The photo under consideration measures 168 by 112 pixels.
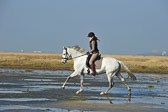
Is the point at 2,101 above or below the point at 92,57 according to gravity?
below

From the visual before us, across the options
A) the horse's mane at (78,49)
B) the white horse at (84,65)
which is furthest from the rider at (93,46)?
the horse's mane at (78,49)

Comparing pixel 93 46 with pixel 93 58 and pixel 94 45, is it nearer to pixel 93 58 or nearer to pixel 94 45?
pixel 94 45

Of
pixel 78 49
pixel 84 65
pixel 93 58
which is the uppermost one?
pixel 78 49

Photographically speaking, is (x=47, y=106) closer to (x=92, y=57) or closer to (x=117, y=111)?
(x=117, y=111)

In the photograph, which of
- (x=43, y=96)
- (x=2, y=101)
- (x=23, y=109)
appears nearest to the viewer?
(x=23, y=109)

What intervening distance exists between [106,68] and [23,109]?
7.20 meters

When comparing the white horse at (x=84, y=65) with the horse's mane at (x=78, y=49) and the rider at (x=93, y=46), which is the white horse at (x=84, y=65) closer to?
the horse's mane at (x=78, y=49)

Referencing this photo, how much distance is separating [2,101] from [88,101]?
10.4 ft

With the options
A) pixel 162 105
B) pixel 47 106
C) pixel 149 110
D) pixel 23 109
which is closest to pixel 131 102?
pixel 162 105

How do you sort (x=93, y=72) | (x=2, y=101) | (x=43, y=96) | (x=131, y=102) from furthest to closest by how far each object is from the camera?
(x=93, y=72) → (x=43, y=96) → (x=131, y=102) → (x=2, y=101)

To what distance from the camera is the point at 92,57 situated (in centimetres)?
1980

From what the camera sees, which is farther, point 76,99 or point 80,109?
point 76,99

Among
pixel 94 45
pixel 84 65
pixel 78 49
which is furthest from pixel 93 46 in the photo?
pixel 78 49

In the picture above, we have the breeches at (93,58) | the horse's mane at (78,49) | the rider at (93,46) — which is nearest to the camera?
the breeches at (93,58)
